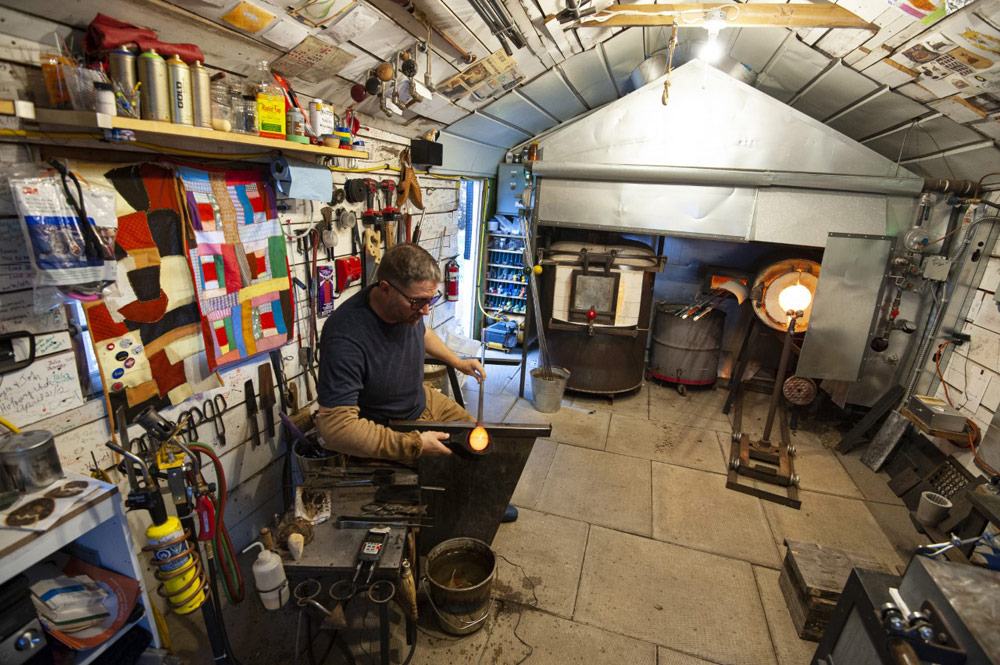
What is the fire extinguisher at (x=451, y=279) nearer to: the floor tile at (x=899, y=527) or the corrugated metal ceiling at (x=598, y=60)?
the corrugated metal ceiling at (x=598, y=60)

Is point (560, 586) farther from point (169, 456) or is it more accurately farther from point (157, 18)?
point (157, 18)

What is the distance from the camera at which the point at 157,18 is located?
164 cm

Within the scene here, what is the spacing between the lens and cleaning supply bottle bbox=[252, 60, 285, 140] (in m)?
2.09

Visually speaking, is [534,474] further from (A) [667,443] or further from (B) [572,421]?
(A) [667,443]

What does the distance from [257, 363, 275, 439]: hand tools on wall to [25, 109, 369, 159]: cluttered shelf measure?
1.17 meters

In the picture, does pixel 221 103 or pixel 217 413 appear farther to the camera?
pixel 217 413

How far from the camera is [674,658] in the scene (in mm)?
2197

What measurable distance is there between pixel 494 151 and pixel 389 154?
212 centimetres

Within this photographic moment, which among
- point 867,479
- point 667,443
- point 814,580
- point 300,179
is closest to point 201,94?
point 300,179

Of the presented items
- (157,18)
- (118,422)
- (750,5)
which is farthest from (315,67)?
(750,5)

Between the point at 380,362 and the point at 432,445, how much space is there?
1.61 ft

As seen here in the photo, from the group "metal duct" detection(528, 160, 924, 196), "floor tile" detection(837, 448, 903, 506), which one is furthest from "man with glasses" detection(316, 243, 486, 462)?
"floor tile" detection(837, 448, 903, 506)

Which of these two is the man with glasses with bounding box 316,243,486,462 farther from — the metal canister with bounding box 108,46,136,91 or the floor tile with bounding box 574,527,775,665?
the floor tile with bounding box 574,527,775,665

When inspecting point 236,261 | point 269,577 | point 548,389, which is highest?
point 236,261
